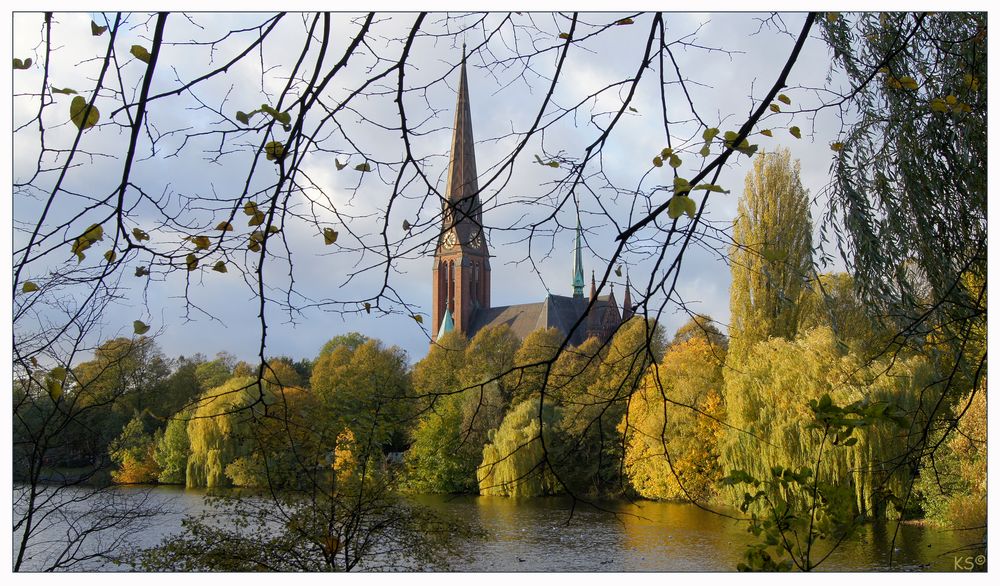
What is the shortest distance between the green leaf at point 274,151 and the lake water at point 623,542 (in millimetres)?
6045

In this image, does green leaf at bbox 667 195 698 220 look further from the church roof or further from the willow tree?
the church roof

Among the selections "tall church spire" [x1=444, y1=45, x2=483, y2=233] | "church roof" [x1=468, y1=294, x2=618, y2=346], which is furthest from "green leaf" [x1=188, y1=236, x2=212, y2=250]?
"church roof" [x1=468, y1=294, x2=618, y2=346]

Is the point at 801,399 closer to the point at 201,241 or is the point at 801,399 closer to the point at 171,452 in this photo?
the point at 171,452

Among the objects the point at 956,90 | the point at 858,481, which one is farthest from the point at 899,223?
the point at 858,481

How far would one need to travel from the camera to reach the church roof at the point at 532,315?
97.8ft

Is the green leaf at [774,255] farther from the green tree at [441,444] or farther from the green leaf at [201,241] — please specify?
the green tree at [441,444]

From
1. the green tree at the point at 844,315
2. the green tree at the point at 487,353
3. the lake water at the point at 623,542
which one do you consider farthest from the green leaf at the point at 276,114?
the green tree at the point at 487,353

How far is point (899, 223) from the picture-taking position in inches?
170

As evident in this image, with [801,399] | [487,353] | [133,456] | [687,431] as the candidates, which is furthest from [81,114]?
[487,353]

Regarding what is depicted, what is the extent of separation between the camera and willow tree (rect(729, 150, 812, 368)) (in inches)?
521

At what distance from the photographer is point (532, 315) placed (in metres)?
31.5

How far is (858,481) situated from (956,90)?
670 cm

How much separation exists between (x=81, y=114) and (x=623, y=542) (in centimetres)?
972
